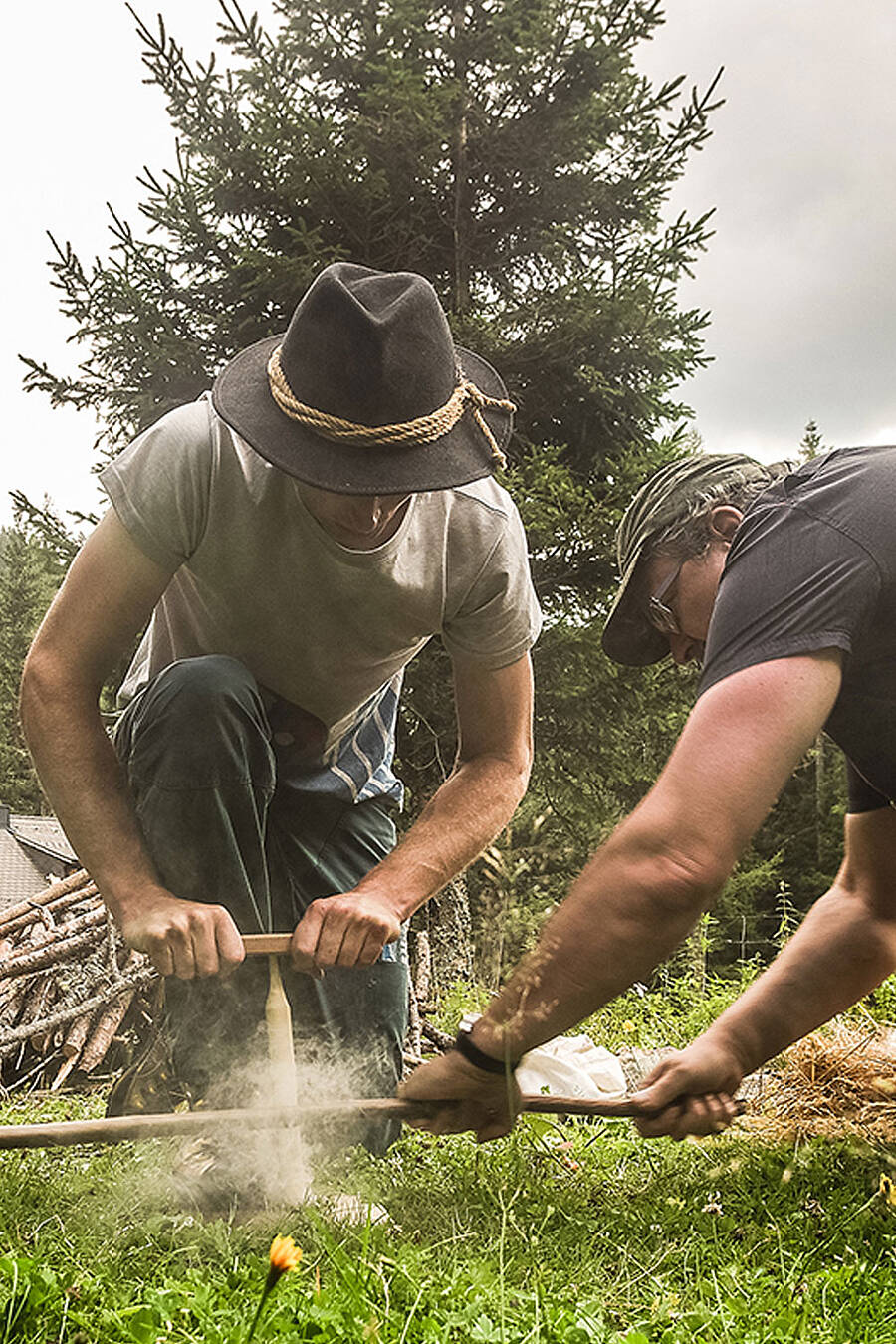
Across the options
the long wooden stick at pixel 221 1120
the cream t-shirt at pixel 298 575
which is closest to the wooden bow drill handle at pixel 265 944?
the long wooden stick at pixel 221 1120

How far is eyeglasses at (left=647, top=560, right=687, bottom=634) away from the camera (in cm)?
147

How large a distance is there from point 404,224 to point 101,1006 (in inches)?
129

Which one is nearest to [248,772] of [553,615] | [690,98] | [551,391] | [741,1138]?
[741,1138]

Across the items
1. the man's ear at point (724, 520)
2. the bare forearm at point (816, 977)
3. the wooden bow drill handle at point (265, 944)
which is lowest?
the bare forearm at point (816, 977)

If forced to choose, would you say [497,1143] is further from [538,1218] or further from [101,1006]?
[101,1006]

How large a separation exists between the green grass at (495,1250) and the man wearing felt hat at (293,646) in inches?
9.9

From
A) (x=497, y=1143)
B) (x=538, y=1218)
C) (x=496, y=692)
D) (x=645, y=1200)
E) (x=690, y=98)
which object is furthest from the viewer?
(x=690, y=98)

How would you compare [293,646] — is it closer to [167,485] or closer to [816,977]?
[167,485]

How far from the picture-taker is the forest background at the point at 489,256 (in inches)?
168

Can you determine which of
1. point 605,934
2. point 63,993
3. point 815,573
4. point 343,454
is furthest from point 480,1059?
point 63,993

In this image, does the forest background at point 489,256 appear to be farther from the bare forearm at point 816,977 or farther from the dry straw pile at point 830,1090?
the bare forearm at point 816,977

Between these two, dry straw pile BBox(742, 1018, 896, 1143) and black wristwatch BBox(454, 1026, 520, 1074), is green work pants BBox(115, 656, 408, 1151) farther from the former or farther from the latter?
dry straw pile BBox(742, 1018, 896, 1143)

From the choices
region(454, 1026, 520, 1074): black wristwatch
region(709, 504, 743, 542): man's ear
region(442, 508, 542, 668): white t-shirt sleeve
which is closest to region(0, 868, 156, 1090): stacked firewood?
region(442, 508, 542, 668): white t-shirt sleeve

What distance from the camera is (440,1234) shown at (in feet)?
4.28
